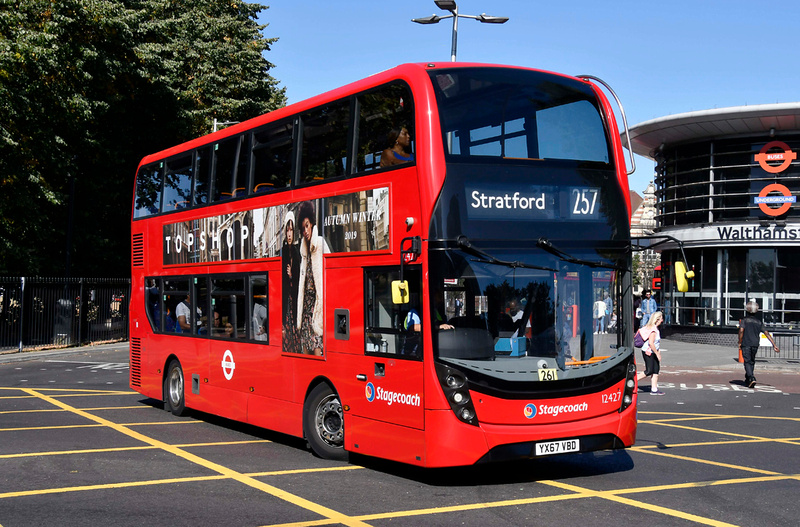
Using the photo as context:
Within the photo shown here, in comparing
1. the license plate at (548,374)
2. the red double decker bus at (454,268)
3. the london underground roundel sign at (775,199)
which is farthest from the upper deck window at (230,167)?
the london underground roundel sign at (775,199)

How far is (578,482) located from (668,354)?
20.3 meters

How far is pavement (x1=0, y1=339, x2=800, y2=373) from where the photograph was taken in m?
24.5

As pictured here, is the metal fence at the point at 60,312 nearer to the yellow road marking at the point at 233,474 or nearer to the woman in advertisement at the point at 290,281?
the yellow road marking at the point at 233,474

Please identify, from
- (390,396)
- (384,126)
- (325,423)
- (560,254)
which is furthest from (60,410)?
(560,254)

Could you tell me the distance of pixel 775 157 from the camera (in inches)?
1303

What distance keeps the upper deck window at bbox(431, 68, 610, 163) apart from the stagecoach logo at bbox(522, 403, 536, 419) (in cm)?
231

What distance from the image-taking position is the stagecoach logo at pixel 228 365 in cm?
1231

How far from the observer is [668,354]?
2805 centimetres

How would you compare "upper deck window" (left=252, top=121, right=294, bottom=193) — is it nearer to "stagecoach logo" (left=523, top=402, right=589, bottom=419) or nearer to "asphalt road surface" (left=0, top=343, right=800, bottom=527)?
"asphalt road surface" (left=0, top=343, right=800, bottom=527)

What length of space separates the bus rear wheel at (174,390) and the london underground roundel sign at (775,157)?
25.7 metres

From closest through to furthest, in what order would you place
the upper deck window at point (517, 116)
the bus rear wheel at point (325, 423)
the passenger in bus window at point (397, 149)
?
the upper deck window at point (517, 116) → the passenger in bus window at point (397, 149) → the bus rear wheel at point (325, 423)

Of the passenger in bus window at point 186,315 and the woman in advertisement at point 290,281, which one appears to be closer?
the woman in advertisement at point 290,281

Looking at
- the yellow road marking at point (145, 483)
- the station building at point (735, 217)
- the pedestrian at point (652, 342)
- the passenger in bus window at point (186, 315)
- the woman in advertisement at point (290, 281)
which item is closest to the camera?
the yellow road marking at point (145, 483)

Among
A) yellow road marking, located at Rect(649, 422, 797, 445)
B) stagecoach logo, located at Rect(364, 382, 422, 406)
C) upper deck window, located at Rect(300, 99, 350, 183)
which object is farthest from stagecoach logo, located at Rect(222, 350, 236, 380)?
yellow road marking, located at Rect(649, 422, 797, 445)
